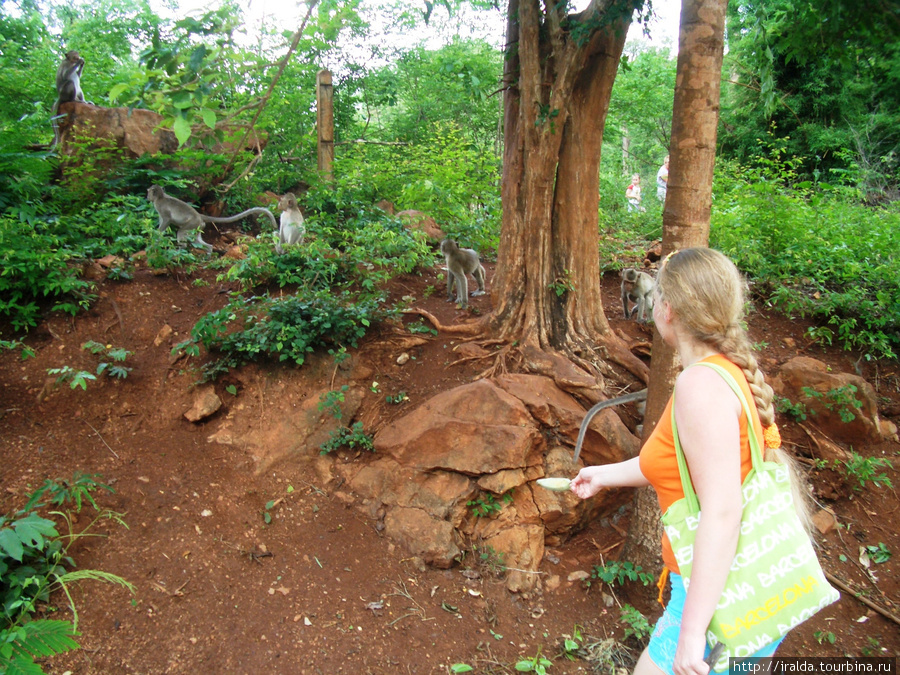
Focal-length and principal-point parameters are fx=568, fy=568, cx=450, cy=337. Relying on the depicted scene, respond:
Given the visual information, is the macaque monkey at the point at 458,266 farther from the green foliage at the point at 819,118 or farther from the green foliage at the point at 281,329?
the green foliage at the point at 819,118

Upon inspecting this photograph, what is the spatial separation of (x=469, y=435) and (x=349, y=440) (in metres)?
1.01

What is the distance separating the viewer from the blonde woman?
4.95 ft

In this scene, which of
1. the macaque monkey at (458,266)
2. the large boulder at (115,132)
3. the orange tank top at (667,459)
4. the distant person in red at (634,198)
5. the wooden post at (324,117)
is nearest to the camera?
the orange tank top at (667,459)

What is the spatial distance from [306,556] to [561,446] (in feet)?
6.75

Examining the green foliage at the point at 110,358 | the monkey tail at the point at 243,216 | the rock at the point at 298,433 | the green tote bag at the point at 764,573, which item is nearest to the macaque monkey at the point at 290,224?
the monkey tail at the point at 243,216

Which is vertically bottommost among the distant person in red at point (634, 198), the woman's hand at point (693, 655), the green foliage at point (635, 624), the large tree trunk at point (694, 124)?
the green foliage at point (635, 624)

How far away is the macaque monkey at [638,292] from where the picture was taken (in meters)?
6.45

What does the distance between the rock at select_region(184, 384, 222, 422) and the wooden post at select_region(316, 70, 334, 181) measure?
4.74m

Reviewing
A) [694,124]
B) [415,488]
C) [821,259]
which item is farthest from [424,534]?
[821,259]

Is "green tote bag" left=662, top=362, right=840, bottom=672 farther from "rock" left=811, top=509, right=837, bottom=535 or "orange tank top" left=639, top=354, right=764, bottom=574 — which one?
"rock" left=811, top=509, right=837, bottom=535

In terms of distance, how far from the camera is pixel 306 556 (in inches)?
155

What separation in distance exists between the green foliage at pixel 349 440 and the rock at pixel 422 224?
113 inches

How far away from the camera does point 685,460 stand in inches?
64.4

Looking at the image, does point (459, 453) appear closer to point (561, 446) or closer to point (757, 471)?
point (561, 446)
